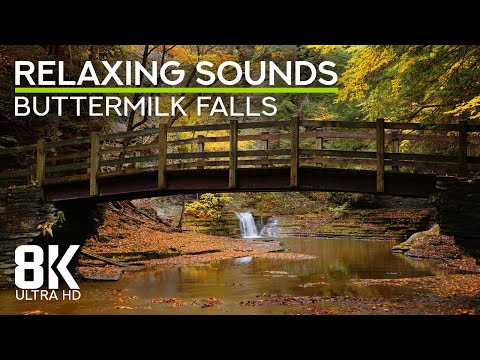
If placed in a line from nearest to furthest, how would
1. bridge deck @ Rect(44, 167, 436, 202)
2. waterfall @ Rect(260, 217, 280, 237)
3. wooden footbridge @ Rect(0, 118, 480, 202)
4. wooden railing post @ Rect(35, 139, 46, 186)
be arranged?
1. wooden footbridge @ Rect(0, 118, 480, 202)
2. bridge deck @ Rect(44, 167, 436, 202)
3. wooden railing post @ Rect(35, 139, 46, 186)
4. waterfall @ Rect(260, 217, 280, 237)

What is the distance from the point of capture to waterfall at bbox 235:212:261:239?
23628mm

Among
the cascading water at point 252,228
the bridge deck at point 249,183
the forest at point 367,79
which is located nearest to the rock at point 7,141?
the forest at point 367,79

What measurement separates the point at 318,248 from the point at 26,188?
1059cm

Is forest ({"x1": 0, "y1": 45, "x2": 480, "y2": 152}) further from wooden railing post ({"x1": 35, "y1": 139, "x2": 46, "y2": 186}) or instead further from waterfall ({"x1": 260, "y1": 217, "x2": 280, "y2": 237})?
waterfall ({"x1": 260, "y1": 217, "x2": 280, "y2": 237})

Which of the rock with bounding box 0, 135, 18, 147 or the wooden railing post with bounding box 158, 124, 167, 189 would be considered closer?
the wooden railing post with bounding box 158, 124, 167, 189

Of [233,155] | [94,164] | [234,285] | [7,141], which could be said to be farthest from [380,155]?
[7,141]

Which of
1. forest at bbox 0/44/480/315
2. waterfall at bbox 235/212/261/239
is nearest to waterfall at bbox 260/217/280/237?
waterfall at bbox 235/212/261/239

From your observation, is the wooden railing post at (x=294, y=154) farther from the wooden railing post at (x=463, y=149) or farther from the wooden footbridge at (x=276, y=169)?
the wooden railing post at (x=463, y=149)

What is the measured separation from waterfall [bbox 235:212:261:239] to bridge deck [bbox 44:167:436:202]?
11.9 m

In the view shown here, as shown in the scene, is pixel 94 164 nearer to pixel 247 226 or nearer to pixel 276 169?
pixel 276 169

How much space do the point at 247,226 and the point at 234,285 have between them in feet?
42.4

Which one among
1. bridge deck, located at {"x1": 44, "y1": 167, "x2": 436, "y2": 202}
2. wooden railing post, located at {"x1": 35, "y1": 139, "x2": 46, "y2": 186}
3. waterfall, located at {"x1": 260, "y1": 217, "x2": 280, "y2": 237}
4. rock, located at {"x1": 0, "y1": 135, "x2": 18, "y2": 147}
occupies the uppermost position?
rock, located at {"x1": 0, "y1": 135, "x2": 18, "y2": 147}

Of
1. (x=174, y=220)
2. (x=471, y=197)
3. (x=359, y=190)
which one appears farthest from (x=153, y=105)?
(x=471, y=197)

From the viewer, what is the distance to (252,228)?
2455 centimetres
